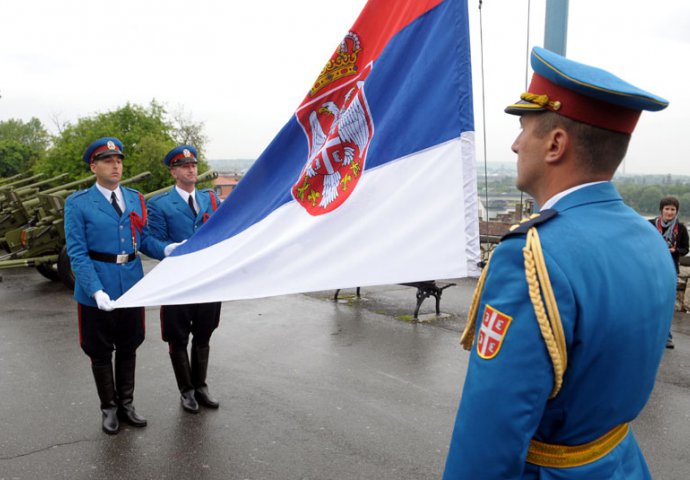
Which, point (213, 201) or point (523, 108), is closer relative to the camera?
point (523, 108)

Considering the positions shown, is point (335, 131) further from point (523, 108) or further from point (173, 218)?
point (173, 218)

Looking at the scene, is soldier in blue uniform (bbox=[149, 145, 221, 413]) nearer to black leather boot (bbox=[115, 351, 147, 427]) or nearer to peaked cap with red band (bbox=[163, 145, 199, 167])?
peaked cap with red band (bbox=[163, 145, 199, 167])

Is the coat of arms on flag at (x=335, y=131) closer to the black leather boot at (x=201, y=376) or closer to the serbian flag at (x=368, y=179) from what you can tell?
the serbian flag at (x=368, y=179)

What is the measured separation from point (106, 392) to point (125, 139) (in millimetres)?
39333

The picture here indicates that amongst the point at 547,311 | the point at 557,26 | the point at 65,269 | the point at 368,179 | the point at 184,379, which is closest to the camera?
the point at 547,311

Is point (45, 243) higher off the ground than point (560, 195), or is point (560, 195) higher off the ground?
point (560, 195)

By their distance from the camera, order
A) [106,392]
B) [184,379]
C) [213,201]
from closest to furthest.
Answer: [106,392] → [184,379] → [213,201]

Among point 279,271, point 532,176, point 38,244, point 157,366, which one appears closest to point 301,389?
point 157,366

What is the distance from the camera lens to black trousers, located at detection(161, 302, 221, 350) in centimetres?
471

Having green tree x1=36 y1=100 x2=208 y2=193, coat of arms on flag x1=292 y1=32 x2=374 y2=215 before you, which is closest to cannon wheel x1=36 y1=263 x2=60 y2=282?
coat of arms on flag x1=292 y1=32 x2=374 y2=215

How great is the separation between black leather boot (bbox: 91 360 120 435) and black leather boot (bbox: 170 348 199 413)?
487 millimetres

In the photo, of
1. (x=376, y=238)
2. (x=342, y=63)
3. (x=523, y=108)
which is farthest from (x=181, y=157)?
(x=523, y=108)

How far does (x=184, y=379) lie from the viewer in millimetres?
4844

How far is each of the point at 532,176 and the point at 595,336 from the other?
1.35 ft
